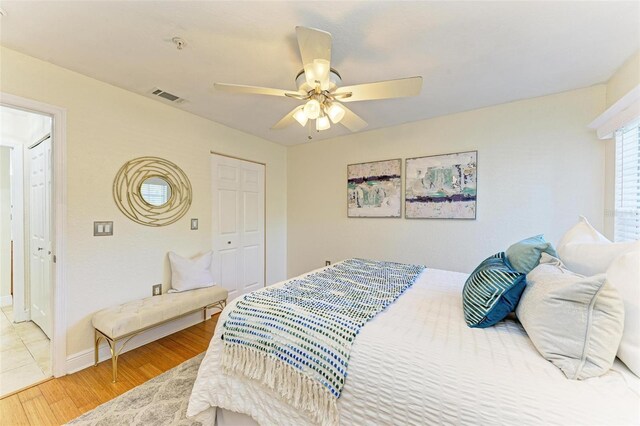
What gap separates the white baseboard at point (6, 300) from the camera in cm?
313

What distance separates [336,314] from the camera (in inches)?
51.2

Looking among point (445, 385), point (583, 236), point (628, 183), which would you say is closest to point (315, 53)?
point (445, 385)

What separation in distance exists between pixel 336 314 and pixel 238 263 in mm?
2555

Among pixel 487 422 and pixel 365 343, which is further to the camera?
pixel 365 343

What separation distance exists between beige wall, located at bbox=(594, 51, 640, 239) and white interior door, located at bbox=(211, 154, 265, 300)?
3776 mm

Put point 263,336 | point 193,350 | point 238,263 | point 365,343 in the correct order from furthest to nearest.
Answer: point 238,263 → point 193,350 → point 263,336 → point 365,343

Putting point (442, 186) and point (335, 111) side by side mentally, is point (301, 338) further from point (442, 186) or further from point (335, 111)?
point (442, 186)

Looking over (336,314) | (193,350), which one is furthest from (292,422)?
(193,350)

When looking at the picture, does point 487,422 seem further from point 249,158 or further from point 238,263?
point 249,158

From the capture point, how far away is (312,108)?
1.62m

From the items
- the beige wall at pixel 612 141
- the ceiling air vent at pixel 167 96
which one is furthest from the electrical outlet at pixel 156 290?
the beige wall at pixel 612 141

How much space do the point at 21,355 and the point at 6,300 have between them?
5.50ft

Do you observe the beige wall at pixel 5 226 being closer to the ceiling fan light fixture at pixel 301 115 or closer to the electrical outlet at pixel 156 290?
the electrical outlet at pixel 156 290

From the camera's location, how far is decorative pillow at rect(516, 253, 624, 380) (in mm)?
861
